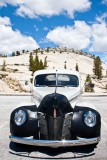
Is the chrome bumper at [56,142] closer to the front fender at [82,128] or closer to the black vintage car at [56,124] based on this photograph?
the black vintage car at [56,124]

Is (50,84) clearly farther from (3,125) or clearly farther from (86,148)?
(3,125)

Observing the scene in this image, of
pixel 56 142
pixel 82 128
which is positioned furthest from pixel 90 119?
pixel 56 142

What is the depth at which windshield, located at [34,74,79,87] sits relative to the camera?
29.6 feet

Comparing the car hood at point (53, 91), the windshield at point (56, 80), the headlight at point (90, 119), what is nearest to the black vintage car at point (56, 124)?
the headlight at point (90, 119)

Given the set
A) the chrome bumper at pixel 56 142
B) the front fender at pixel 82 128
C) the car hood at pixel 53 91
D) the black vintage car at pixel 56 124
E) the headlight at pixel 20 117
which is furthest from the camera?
the car hood at pixel 53 91

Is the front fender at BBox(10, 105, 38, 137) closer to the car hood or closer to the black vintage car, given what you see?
the black vintage car

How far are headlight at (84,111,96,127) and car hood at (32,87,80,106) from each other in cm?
85

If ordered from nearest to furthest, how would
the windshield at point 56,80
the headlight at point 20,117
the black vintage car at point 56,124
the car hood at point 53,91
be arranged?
the black vintage car at point 56,124
the headlight at point 20,117
the car hood at point 53,91
the windshield at point 56,80

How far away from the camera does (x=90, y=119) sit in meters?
6.99

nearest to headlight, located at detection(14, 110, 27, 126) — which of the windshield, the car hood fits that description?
the car hood

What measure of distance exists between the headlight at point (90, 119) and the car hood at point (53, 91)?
854 millimetres

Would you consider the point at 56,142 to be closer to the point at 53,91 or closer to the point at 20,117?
the point at 20,117

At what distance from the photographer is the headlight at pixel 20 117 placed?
704 cm

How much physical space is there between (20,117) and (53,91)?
4.71 feet
